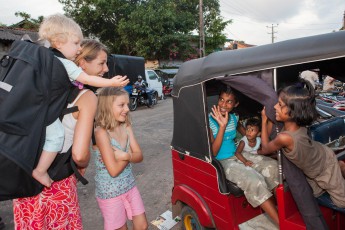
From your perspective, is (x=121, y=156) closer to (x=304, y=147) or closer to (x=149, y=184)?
(x=304, y=147)

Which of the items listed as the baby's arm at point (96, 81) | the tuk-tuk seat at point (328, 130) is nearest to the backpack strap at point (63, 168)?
the baby's arm at point (96, 81)

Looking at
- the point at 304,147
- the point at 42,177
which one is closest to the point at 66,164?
the point at 42,177

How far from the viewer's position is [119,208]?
2314 millimetres

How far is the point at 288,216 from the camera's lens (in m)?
2.10

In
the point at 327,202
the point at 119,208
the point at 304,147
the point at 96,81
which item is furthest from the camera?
the point at 119,208

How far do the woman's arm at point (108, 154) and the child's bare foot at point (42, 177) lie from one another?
527 mm

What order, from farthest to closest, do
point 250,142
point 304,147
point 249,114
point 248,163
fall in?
point 249,114, point 250,142, point 248,163, point 304,147

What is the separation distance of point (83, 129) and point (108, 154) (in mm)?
507

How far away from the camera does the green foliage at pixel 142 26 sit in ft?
64.9

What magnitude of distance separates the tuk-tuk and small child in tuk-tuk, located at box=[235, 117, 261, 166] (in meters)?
0.43

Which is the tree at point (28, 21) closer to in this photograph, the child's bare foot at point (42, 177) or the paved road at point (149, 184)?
the paved road at point (149, 184)

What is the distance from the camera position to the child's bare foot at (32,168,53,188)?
156cm

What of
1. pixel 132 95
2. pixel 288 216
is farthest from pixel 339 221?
pixel 132 95

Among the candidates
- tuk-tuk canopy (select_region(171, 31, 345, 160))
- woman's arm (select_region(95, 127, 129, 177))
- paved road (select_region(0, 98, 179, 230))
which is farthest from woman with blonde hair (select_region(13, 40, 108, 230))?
paved road (select_region(0, 98, 179, 230))
